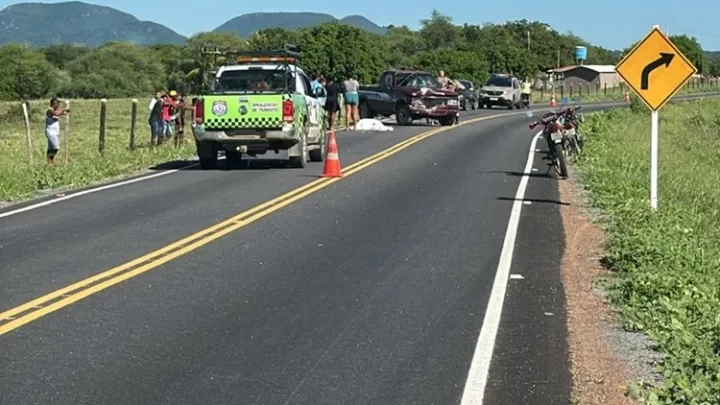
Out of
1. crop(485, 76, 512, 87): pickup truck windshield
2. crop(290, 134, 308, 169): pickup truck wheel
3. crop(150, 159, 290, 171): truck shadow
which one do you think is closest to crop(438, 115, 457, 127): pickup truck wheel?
crop(150, 159, 290, 171): truck shadow

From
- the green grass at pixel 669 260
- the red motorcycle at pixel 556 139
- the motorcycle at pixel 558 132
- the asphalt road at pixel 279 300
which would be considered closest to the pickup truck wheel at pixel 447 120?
the green grass at pixel 669 260

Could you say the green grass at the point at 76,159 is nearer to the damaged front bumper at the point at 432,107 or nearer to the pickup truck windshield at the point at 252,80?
the pickup truck windshield at the point at 252,80

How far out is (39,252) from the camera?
11891 millimetres

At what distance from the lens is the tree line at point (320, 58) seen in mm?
82125

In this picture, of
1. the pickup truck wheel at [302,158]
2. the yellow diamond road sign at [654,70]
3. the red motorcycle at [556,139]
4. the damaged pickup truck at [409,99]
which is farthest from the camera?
the damaged pickup truck at [409,99]

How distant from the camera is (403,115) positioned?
40.2 metres

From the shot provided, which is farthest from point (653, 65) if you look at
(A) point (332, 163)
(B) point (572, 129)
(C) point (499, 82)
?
(C) point (499, 82)

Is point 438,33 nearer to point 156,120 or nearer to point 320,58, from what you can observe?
point 320,58

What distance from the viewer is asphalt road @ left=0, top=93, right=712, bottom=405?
7125mm

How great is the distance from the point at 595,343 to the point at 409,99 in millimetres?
31581

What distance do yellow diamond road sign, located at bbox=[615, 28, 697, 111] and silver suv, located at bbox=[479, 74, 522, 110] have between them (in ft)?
144

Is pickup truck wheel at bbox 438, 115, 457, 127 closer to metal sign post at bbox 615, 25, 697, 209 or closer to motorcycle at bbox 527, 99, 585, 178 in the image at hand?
motorcycle at bbox 527, 99, 585, 178

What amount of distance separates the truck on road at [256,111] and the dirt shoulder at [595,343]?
9.90 metres

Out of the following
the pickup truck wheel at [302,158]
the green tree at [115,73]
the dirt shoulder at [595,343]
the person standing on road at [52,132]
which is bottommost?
the dirt shoulder at [595,343]
